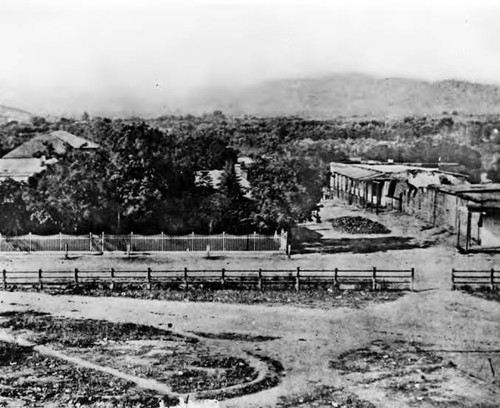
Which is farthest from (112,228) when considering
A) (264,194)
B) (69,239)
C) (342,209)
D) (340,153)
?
(340,153)

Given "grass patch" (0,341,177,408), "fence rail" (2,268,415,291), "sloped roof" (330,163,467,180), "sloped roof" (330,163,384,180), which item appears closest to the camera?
"grass patch" (0,341,177,408)

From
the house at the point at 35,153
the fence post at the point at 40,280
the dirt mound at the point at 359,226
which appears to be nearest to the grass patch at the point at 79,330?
the fence post at the point at 40,280

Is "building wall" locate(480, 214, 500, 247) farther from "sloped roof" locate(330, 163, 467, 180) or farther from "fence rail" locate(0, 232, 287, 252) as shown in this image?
"sloped roof" locate(330, 163, 467, 180)

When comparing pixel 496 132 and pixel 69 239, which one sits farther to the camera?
pixel 496 132

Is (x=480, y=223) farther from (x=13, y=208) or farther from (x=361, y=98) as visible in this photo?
(x=13, y=208)

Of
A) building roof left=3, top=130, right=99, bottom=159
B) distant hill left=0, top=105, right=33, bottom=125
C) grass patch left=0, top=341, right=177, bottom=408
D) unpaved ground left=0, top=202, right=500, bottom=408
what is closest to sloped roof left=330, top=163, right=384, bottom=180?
unpaved ground left=0, top=202, right=500, bottom=408

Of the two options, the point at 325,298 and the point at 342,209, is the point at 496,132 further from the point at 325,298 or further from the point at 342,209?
the point at 325,298
